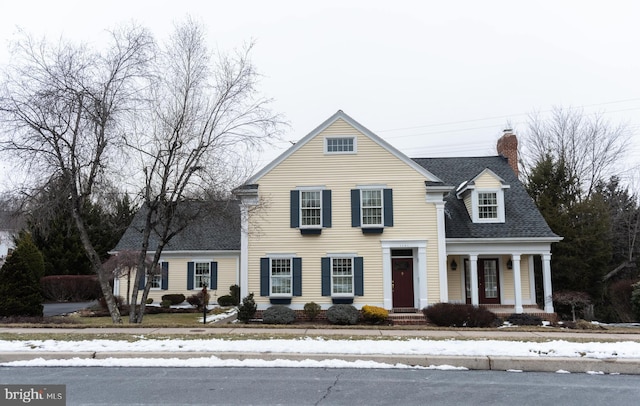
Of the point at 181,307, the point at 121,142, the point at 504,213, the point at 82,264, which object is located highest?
the point at 121,142

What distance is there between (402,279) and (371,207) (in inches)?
132

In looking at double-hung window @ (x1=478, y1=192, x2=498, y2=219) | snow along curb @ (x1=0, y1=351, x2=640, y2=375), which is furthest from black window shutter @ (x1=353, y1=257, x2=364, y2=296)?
snow along curb @ (x1=0, y1=351, x2=640, y2=375)

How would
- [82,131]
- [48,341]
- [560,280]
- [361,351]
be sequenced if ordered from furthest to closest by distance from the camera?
A: [560,280] < [82,131] < [48,341] < [361,351]

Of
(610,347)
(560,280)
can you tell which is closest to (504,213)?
(560,280)

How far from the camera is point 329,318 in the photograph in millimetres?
17938

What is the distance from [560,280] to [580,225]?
3.11m

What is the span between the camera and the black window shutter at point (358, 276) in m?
18.8

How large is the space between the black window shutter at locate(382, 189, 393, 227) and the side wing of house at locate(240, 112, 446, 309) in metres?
0.04

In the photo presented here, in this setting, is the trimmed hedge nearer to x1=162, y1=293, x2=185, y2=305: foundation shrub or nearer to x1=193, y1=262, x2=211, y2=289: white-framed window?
x1=162, y1=293, x2=185, y2=305: foundation shrub

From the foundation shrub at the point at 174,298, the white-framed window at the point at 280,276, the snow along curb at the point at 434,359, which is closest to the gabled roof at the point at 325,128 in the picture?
the white-framed window at the point at 280,276

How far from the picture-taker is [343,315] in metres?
17.8

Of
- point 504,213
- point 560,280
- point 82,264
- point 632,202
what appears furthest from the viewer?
point 82,264

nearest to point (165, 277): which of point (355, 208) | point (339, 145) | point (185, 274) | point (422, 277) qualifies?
point (185, 274)

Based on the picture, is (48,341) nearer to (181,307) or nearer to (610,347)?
(610,347)
